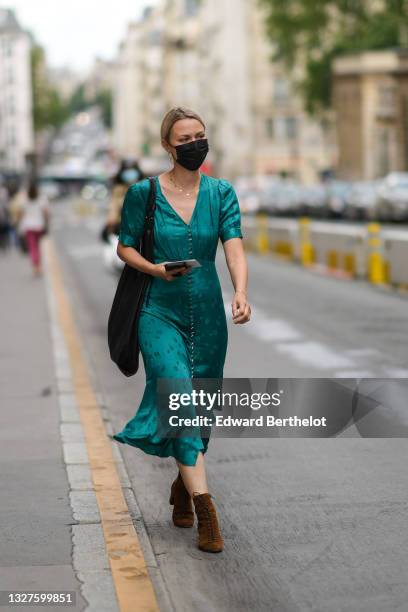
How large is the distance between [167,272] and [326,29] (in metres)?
67.3

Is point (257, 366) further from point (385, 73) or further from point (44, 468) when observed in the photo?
A: point (385, 73)

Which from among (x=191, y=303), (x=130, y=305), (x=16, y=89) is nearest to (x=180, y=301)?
(x=191, y=303)

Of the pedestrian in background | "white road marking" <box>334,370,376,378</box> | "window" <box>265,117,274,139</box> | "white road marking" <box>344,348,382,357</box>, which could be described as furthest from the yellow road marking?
"window" <box>265,117,274,139</box>

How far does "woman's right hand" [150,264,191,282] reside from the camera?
18.7 ft

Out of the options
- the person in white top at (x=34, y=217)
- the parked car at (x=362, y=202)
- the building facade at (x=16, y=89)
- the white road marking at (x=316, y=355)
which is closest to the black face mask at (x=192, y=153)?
the white road marking at (x=316, y=355)

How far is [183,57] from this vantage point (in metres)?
138

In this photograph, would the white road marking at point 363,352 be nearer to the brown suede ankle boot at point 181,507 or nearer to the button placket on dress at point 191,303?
the brown suede ankle boot at point 181,507

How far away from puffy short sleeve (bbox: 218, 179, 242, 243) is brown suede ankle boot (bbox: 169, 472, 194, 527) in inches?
41.4

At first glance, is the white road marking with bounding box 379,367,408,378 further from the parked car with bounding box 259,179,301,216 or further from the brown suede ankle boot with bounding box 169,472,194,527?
the parked car with bounding box 259,179,301,216

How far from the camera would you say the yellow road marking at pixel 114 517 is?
5197mm

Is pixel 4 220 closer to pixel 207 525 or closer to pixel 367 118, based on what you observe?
pixel 207 525

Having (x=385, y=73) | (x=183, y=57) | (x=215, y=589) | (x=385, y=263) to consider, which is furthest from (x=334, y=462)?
(x=183, y=57)

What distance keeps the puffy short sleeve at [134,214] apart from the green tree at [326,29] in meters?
61.5

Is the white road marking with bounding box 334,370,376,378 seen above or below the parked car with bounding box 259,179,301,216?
above
